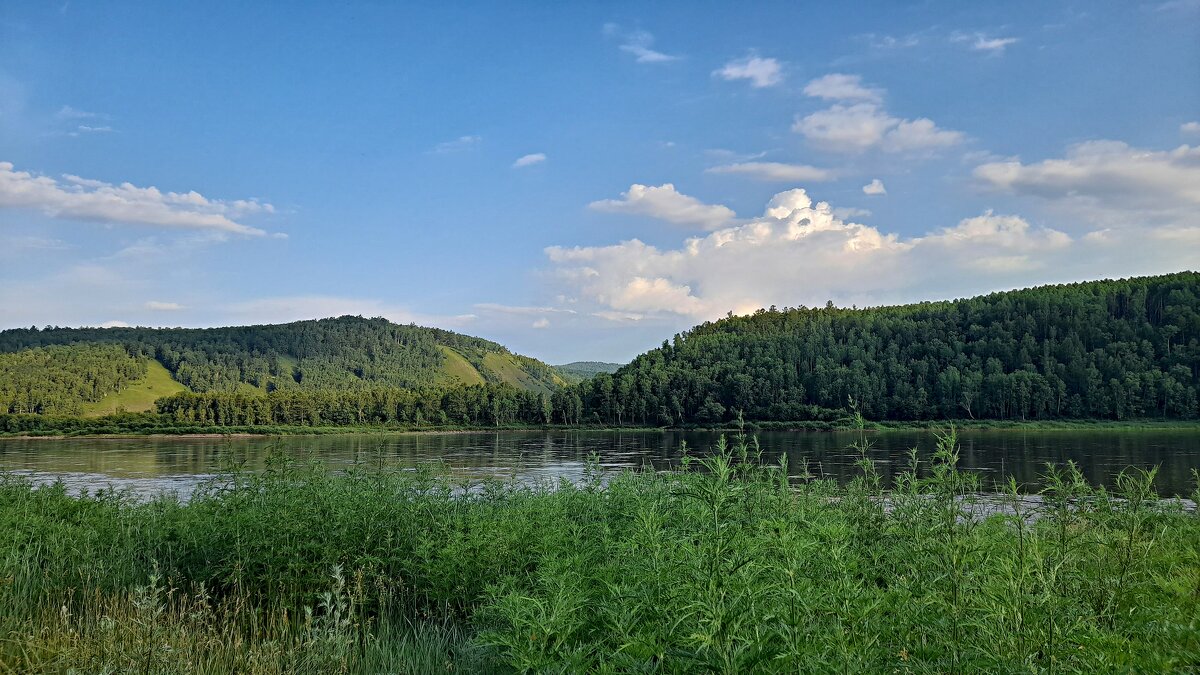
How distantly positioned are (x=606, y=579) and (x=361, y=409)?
185 meters

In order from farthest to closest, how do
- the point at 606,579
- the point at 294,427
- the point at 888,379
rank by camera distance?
the point at 294,427, the point at 888,379, the point at 606,579

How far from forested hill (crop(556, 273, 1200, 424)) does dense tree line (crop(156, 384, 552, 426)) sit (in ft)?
48.4

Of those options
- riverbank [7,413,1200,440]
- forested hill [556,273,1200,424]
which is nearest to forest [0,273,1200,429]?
forested hill [556,273,1200,424]

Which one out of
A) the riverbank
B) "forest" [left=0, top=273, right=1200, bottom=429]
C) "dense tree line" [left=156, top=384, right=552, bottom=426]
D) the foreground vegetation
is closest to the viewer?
the foreground vegetation

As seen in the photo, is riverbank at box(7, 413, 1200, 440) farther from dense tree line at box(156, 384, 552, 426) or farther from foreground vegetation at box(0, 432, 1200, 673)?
foreground vegetation at box(0, 432, 1200, 673)

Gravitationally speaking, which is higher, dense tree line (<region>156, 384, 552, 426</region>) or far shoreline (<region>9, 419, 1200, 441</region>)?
dense tree line (<region>156, 384, 552, 426</region>)

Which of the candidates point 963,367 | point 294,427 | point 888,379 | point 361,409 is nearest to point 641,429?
point 888,379

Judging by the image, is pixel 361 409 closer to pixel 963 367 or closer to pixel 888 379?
pixel 888 379

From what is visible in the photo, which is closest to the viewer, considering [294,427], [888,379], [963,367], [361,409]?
[963,367]

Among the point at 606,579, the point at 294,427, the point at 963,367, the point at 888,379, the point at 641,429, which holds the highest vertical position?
the point at 963,367

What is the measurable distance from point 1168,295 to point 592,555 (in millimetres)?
192906

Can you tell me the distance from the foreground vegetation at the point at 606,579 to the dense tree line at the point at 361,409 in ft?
513

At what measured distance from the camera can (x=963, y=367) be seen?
146 m

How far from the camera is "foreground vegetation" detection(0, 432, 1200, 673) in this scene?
13.1ft
